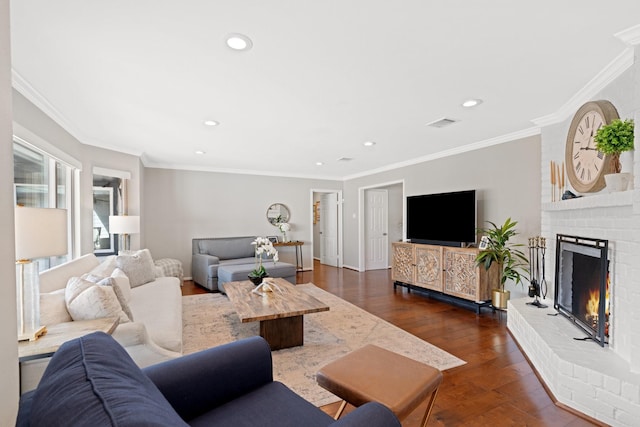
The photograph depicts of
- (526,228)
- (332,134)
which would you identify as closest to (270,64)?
(332,134)

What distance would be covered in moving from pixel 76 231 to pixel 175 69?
117 inches

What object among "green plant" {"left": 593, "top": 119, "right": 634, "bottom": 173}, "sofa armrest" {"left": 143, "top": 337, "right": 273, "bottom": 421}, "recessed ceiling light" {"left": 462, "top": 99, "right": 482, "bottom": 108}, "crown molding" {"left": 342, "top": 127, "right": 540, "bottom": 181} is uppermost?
"recessed ceiling light" {"left": 462, "top": 99, "right": 482, "bottom": 108}

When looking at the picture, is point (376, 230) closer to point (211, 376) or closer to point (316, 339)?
point (316, 339)

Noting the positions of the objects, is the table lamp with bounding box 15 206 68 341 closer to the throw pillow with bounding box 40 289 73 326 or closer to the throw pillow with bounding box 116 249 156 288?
the throw pillow with bounding box 40 289 73 326

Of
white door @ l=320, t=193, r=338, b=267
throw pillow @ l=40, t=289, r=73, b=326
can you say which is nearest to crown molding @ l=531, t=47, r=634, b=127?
throw pillow @ l=40, t=289, r=73, b=326

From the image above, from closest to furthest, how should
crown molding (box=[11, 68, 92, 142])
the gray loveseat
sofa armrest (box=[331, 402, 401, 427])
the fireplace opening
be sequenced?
1. sofa armrest (box=[331, 402, 401, 427])
2. the fireplace opening
3. crown molding (box=[11, 68, 92, 142])
4. the gray loveseat

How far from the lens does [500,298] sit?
372 centimetres

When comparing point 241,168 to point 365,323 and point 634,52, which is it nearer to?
point 365,323

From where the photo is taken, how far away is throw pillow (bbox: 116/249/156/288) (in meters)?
3.60

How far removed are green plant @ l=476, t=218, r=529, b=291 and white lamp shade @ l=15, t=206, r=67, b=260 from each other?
404cm

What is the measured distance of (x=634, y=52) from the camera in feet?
6.17

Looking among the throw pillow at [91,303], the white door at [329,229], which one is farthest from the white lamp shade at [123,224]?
the white door at [329,229]

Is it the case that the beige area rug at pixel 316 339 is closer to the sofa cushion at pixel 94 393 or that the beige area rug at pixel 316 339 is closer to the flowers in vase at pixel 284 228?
the sofa cushion at pixel 94 393

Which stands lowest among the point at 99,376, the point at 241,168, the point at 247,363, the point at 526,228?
the point at 247,363
